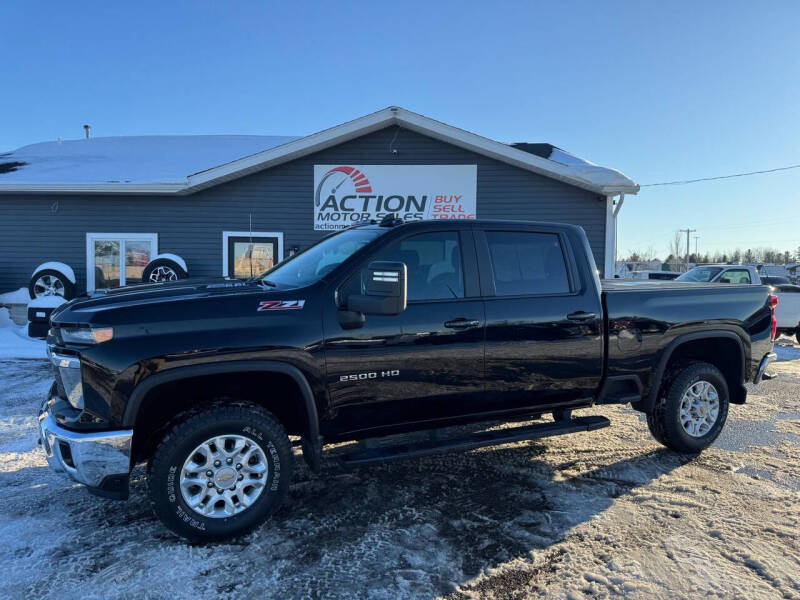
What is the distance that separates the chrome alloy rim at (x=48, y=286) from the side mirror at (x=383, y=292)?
10.6 metres

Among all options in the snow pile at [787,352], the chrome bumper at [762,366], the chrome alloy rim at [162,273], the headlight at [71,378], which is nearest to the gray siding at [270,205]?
the chrome alloy rim at [162,273]

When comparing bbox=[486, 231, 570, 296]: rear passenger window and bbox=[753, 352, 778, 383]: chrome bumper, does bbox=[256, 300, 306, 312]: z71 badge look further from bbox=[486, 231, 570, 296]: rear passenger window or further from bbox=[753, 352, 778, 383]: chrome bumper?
bbox=[753, 352, 778, 383]: chrome bumper

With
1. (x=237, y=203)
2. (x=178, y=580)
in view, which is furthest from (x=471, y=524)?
(x=237, y=203)

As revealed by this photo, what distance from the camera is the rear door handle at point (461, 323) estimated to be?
3617mm

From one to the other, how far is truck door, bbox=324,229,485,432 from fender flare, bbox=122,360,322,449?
157mm

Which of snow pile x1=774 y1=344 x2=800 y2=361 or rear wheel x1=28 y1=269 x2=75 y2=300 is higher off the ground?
rear wheel x1=28 y1=269 x2=75 y2=300

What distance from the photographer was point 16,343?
9.92 m

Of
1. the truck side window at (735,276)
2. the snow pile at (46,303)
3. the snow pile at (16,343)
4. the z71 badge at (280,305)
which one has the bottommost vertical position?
the snow pile at (16,343)

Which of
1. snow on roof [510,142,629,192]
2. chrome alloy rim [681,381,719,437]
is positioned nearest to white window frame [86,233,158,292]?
snow on roof [510,142,629,192]

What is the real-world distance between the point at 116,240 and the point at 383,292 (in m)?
11.3

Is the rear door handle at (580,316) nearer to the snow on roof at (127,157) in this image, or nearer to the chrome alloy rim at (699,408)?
the chrome alloy rim at (699,408)

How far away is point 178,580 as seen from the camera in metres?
2.78

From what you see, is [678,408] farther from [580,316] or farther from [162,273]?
[162,273]

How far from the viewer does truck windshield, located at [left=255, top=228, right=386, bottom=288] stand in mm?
3646
